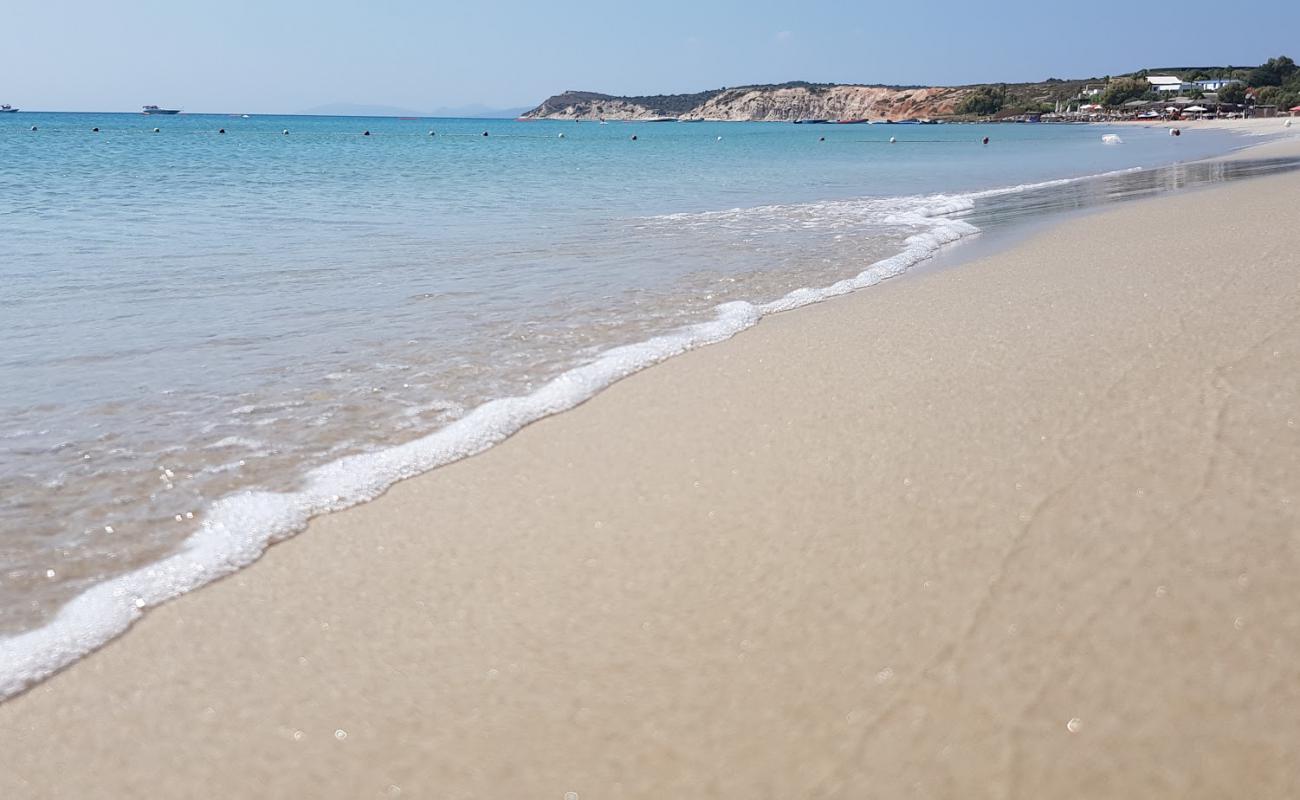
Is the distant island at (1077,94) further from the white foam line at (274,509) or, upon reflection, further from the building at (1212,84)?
the white foam line at (274,509)

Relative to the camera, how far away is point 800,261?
1184 centimetres

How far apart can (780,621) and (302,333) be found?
20.4ft

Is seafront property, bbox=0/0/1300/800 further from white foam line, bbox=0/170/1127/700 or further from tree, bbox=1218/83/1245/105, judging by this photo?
tree, bbox=1218/83/1245/105

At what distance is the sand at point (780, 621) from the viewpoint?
2537mm

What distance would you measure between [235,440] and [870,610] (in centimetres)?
392

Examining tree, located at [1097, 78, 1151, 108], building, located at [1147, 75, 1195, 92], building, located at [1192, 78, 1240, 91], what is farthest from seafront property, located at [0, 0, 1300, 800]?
building, located at [1147, 75, 1195, 92]

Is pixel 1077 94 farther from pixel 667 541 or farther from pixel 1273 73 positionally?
pixel 667 541

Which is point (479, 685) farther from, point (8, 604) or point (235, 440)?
point (235, 440)

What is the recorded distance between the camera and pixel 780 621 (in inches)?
125

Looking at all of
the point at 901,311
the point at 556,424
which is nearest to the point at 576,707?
the point at 556,424

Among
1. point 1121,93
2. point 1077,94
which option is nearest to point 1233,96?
point 1121,93

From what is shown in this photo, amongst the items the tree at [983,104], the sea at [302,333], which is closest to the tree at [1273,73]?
the tree at [983,104]

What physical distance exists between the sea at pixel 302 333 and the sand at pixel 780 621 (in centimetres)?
46

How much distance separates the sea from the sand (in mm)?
456
